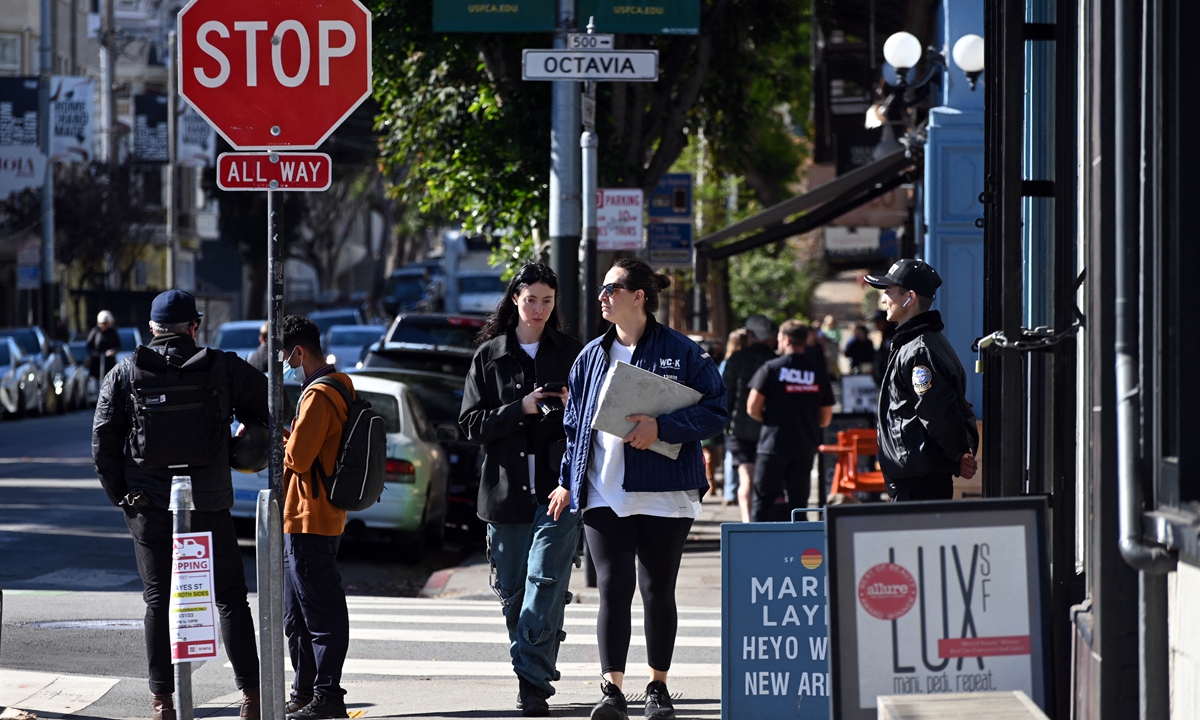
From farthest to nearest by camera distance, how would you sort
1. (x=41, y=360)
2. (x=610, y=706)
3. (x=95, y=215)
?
(x=95, y=215)
(x=41, y=360)
(x=610, y=706)

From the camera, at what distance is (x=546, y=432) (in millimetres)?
6551

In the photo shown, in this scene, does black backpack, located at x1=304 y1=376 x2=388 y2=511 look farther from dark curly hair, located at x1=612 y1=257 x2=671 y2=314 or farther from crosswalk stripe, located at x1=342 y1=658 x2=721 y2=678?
crosswalk stripe, located at x1=342 y1=658 x2=721 y2=678

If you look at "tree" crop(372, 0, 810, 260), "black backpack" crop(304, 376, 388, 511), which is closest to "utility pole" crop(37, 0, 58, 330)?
"tree" crop(372, 0, 810, 260)

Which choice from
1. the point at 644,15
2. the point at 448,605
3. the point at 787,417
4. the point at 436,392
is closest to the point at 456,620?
the point at 448,605

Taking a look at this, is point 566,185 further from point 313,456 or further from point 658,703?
point 658,703

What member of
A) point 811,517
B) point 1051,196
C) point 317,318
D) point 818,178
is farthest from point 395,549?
point 317,318

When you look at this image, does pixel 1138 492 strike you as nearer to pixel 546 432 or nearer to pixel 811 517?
pixel 546 432

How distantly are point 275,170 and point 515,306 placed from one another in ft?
4.64

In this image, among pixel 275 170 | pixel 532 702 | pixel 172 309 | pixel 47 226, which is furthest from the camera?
pixel 47 226

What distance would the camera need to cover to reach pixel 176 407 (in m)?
6.19

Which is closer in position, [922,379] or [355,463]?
[922,379]

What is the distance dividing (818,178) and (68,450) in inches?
586

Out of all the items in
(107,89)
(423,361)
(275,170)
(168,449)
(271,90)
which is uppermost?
(107,89)

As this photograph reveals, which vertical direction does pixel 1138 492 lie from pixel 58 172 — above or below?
below
